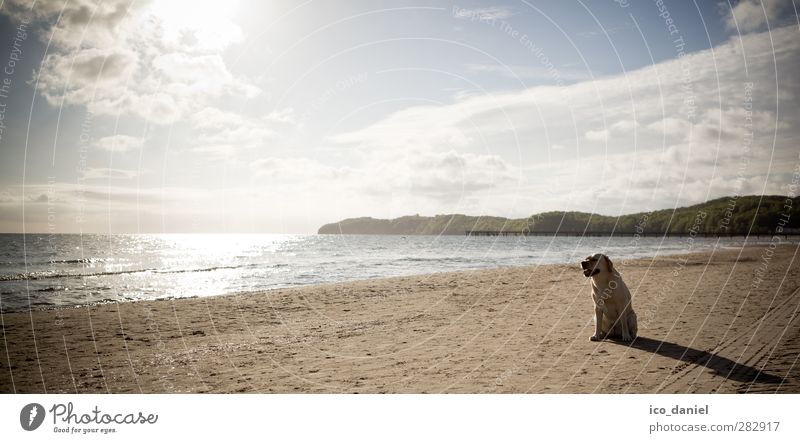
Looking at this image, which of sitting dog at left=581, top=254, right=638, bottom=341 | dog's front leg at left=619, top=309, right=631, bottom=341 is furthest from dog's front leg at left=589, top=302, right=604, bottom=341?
dog's front leg at left=619, top=309, right=631, bottom=341

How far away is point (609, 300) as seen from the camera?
858 centimetres

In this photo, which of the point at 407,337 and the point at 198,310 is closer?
the point at 407,337

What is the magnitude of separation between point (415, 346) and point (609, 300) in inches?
165

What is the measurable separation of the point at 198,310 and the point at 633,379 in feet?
45.2

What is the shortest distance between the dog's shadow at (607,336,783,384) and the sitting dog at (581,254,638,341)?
26cm

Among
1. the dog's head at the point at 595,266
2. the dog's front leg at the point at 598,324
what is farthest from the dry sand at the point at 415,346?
the dog's head at the point at 595,266

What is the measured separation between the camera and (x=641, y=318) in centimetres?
1087

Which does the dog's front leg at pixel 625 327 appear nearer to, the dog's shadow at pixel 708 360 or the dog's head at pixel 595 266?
the dog's shadow at pixel 708 360

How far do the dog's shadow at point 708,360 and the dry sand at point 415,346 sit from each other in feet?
0.09

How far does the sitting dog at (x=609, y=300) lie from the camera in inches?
333
